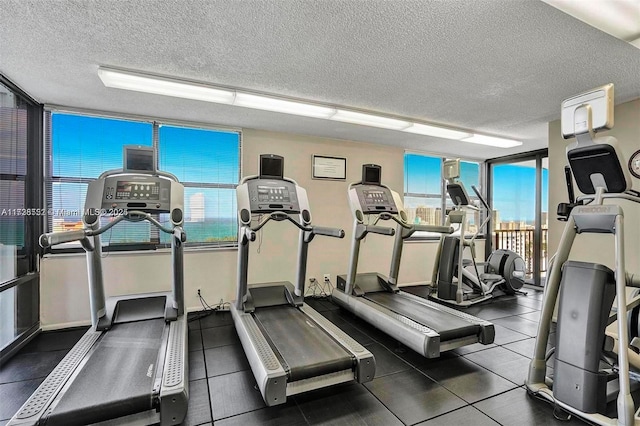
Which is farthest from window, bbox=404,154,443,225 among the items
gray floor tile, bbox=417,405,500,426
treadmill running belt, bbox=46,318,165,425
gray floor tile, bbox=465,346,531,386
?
treadmill running belt, bbox=46,318,165,425

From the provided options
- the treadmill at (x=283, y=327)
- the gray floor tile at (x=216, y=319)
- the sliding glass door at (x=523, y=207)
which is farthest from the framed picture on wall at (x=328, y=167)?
the sliding glass door at (x=523, y=207)

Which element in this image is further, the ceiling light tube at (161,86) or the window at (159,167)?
the window at (159,167)

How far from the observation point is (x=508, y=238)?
22.0ft

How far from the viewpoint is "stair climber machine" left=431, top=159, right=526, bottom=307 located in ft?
15.7

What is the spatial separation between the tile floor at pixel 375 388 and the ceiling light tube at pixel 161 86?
264 centimetres

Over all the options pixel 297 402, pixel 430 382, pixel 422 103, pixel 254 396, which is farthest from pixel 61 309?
pixel 422 103

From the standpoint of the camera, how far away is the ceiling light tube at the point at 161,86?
2.77 m

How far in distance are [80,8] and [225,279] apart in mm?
3391

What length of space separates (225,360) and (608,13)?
3.91 metres

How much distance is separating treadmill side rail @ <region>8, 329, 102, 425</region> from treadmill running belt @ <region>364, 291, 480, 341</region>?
299 cm

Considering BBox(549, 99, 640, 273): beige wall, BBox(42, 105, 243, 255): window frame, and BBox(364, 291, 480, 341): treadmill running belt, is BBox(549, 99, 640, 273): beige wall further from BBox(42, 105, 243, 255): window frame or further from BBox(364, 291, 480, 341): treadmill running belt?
BBox(42, 105, 243, 255): window frame

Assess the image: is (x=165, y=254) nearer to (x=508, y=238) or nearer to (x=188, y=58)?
(x=188, y=58)

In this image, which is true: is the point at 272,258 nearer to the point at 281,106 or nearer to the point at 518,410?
the point at 281,106

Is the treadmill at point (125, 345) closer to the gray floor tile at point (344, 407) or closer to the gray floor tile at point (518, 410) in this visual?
the gray floor tile at point (344, 407)
